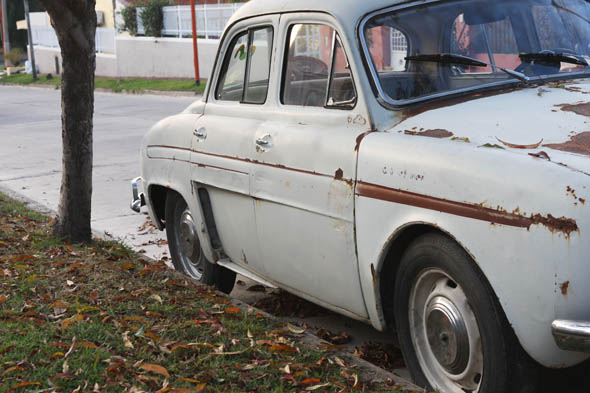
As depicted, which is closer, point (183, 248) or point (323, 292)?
point (323, 292)

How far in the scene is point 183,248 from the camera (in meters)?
6.20

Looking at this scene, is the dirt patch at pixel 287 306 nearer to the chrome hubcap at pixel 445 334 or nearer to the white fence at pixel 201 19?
the chrome hubcap at pixel 445 334

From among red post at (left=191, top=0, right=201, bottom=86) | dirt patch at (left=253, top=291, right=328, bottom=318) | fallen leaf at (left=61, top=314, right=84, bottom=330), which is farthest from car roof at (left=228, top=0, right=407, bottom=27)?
red post at (left=191, top=0, right=201, bottom=86)

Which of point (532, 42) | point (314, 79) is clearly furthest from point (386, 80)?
point (532, 42)

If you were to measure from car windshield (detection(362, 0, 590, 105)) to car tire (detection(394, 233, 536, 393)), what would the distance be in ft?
2.84

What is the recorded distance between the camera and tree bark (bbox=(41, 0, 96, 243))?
267 inches

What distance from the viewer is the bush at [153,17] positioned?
37.9 m

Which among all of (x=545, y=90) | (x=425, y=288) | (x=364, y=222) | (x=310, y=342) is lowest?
(x=310, y=342)

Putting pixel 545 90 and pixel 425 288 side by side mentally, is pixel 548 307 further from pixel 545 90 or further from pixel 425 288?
pixel 545 90

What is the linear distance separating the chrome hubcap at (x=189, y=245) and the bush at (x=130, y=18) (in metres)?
35.2

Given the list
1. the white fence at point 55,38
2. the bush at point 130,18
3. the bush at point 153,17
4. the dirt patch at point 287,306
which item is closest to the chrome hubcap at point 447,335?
the dirt patch at point 287,306

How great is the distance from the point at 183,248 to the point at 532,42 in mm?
2779

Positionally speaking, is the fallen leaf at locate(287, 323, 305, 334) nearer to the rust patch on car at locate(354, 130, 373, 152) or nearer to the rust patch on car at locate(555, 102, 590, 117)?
the rust patch on car at locate(354, 130, 373, 152)

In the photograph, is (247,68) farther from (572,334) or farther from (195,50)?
(195,50)
